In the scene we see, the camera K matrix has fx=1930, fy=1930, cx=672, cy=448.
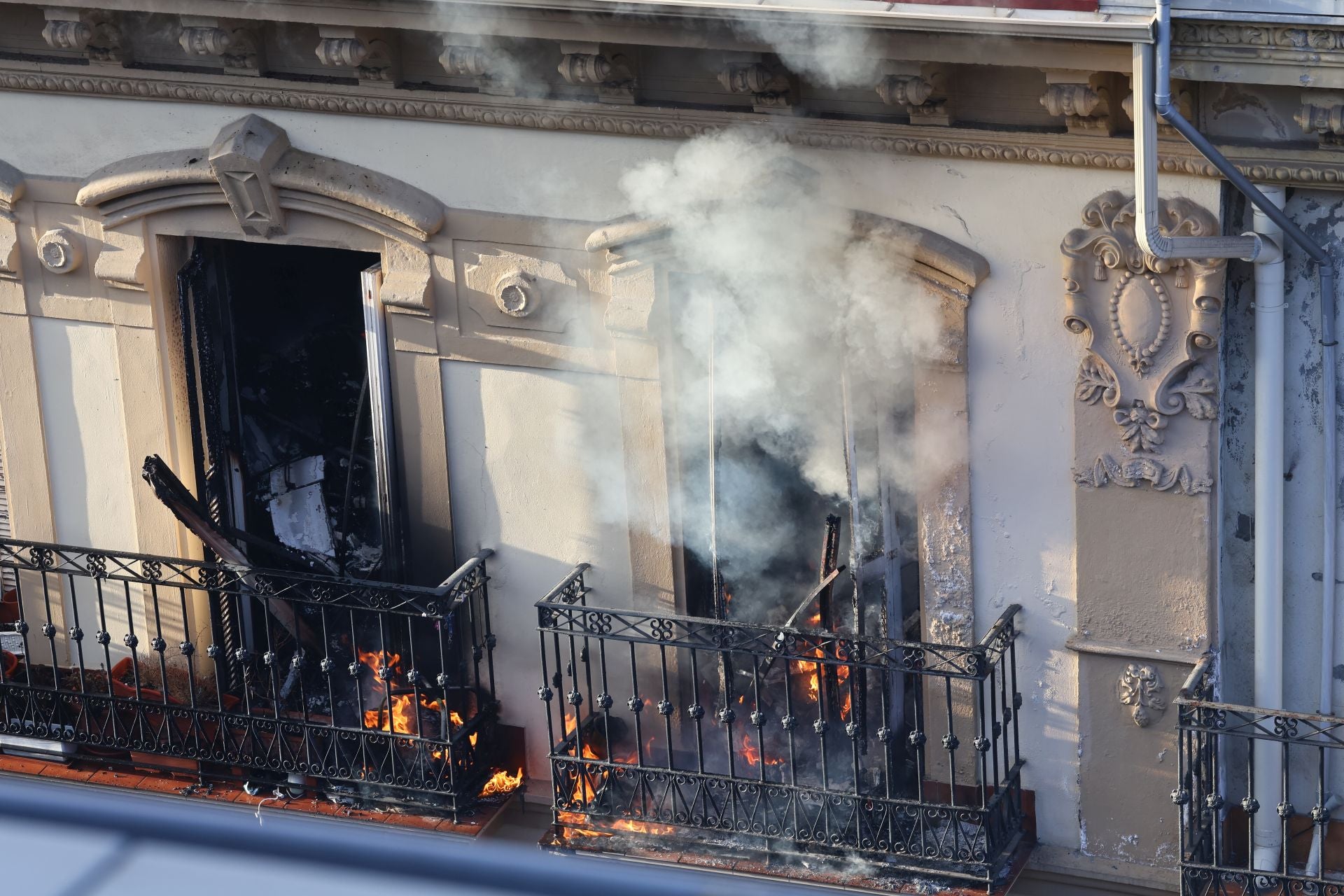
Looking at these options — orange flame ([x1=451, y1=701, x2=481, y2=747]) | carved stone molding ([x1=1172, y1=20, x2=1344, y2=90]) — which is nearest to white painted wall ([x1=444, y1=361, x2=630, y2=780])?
orange flame ([x1=451, y1=701, x2=481, y2=747])

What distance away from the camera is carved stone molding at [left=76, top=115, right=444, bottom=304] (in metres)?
9.64

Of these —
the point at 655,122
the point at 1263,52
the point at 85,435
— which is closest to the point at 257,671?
the point at 85,435

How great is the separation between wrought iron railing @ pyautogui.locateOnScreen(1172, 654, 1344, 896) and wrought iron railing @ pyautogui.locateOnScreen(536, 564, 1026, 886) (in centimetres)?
90

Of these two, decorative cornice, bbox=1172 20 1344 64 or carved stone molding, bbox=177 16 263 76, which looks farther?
carved stone molding, bbox=177 16 263 76

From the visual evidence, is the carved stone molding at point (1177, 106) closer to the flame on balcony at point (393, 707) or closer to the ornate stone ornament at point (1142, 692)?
the ornate stone ornament at point (1142, 692)

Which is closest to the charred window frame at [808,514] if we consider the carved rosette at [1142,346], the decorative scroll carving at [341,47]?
the carved rosette at [1142,346]

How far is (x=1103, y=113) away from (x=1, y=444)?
6.44 metres

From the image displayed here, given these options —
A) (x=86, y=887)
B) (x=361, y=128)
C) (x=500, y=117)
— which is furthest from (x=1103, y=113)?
(x=86, y=887)

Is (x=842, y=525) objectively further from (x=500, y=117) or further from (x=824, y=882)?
(x=500, y=117)

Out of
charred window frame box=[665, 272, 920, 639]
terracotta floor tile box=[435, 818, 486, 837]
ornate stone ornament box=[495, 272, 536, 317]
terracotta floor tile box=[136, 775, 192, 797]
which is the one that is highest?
ornate stone ornament box=[495, 272, 536, 317]

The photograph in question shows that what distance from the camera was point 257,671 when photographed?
11.0m

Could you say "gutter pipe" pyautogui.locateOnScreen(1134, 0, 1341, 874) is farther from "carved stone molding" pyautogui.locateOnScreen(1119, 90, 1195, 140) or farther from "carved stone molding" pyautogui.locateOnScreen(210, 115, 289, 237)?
"carved stone molding" pyautogui.locateOnScreen(210, 115, 289, 237)

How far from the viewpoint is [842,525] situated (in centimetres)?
952

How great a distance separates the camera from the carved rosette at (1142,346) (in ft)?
27.1
